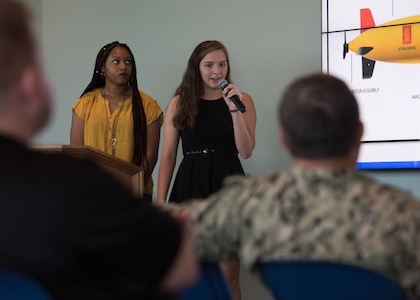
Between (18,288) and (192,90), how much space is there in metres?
2.51

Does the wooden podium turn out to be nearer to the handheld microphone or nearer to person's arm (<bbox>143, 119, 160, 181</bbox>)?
person's arm (<bbox>143, 119, 160, 181</bbox>)

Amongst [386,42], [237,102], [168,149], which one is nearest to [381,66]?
[386,42]

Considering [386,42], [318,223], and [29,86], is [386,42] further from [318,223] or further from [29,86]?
[29,86]

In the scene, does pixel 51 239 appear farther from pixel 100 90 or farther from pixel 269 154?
pixel 269 154

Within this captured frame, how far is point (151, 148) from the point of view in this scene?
339 centimetres

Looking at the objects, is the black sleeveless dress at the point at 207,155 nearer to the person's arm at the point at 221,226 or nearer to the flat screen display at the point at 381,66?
the flat screen display at the point at 381,66

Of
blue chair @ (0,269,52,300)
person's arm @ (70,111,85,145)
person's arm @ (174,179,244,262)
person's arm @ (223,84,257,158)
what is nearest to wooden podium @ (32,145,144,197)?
person's arm @ (223,84,257,158)

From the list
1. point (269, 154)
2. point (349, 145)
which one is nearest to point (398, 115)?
point (269, 154)

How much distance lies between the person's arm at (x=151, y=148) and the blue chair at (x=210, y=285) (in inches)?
82.0

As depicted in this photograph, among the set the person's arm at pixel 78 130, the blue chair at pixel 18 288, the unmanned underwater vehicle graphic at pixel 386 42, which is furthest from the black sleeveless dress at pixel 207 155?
the blue chair at pixel 18 288

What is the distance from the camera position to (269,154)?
3.84 m

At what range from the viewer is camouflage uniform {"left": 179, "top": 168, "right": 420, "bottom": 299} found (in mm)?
1156

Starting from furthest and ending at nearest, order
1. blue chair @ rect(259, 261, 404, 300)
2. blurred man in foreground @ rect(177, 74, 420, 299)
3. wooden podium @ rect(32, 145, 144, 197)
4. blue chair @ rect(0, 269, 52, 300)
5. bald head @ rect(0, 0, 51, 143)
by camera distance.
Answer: wooden podium @ rect(32, 145, 144, 197), blurred man in foreground @ rect(177, 74, 420, 299), blue chair @ rect(259, 261, 404, 300), bald head @ rect(0, 0, 51, 143), blue chair @ rect(0, 269, 52, 300)

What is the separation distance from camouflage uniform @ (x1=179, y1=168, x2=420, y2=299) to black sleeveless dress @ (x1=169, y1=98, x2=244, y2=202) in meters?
1.90
